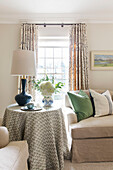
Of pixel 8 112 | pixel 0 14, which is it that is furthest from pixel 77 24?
pixel 8 112

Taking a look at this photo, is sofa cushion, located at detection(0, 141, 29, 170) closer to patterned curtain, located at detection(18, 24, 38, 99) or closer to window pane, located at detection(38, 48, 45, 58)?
patterned curtain, located at detection(18, 24, 38, 99)

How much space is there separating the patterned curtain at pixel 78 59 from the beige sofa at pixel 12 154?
2259mm

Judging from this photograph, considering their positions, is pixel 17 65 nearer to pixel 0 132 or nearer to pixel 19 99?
pixel 19 99

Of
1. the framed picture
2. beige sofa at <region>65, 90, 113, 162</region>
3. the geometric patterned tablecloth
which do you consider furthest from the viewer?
the framed picture

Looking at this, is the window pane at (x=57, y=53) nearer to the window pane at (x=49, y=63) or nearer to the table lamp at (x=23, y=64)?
the window pane at (x=49, y=63)

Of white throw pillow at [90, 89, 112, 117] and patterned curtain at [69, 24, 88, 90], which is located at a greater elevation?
patterned curtain at [69, 24, 88, 90]

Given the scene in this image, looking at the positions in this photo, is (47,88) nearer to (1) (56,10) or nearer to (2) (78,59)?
(2) (78,59)

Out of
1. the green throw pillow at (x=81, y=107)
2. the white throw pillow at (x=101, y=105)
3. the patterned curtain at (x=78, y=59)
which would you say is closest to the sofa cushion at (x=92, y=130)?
the green throw pillow at (x=81, y=107)

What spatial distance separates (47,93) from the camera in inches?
86.7

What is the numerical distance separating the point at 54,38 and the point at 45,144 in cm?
259

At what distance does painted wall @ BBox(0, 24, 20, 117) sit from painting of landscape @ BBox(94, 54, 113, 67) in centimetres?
192

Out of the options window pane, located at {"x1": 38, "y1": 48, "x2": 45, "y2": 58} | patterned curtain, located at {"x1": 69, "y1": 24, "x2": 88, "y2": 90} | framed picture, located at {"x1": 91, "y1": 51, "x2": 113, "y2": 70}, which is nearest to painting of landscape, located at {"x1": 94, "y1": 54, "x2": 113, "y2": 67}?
framed picture, located at {"x1": 91, "y1": 51, "x2": 113, "y2": 70}

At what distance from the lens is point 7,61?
3.58 m

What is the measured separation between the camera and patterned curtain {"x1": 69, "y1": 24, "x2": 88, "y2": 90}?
11.3 feet
